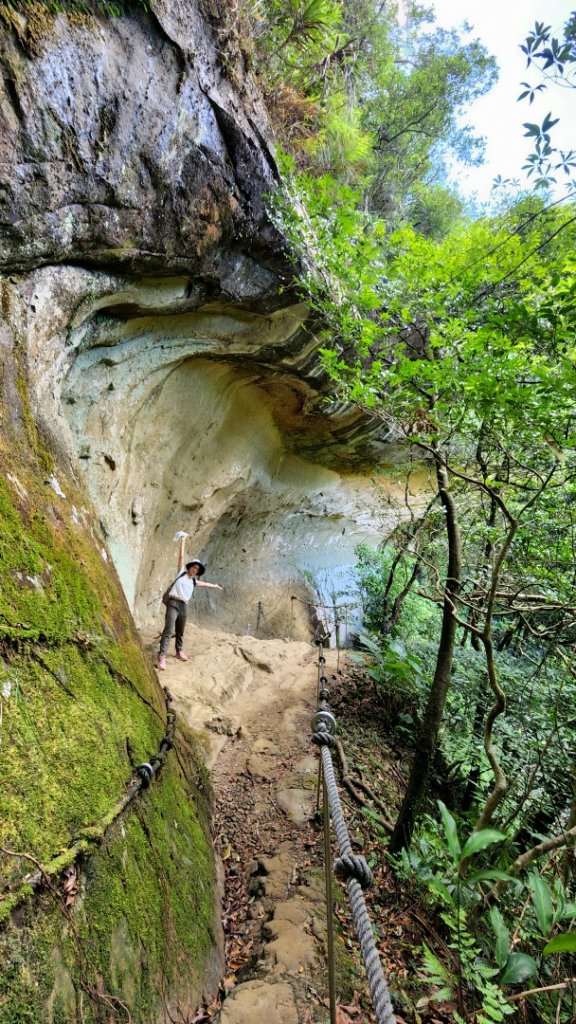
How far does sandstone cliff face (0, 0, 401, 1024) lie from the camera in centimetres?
182

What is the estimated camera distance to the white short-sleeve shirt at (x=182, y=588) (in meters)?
6.77

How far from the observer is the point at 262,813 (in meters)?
4.46

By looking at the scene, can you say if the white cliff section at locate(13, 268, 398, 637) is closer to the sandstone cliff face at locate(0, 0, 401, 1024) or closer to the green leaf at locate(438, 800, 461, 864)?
the sandstone cliff face at locate(0, 0, 401, 1024)

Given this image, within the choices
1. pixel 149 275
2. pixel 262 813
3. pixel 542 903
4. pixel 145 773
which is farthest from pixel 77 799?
pixel 149 275

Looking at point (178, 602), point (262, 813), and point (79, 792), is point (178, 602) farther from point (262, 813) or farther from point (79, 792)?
point (79, 792)

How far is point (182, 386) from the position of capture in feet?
24.6

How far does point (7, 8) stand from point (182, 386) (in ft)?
15.6

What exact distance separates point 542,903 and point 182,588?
210 inches

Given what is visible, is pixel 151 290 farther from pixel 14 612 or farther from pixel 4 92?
pixel 14 612

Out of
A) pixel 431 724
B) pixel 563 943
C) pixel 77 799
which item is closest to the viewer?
pixel 77 799

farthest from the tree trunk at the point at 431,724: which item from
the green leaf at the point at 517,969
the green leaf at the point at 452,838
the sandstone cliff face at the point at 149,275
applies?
the sandstone cliff face at the point at 149,275

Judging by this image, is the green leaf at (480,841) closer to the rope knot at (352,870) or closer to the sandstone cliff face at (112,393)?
the rope knot at (352,870)

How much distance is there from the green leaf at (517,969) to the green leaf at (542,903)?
0.16m

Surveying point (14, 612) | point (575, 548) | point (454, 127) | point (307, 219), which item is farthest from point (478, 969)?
point (454, 127)
